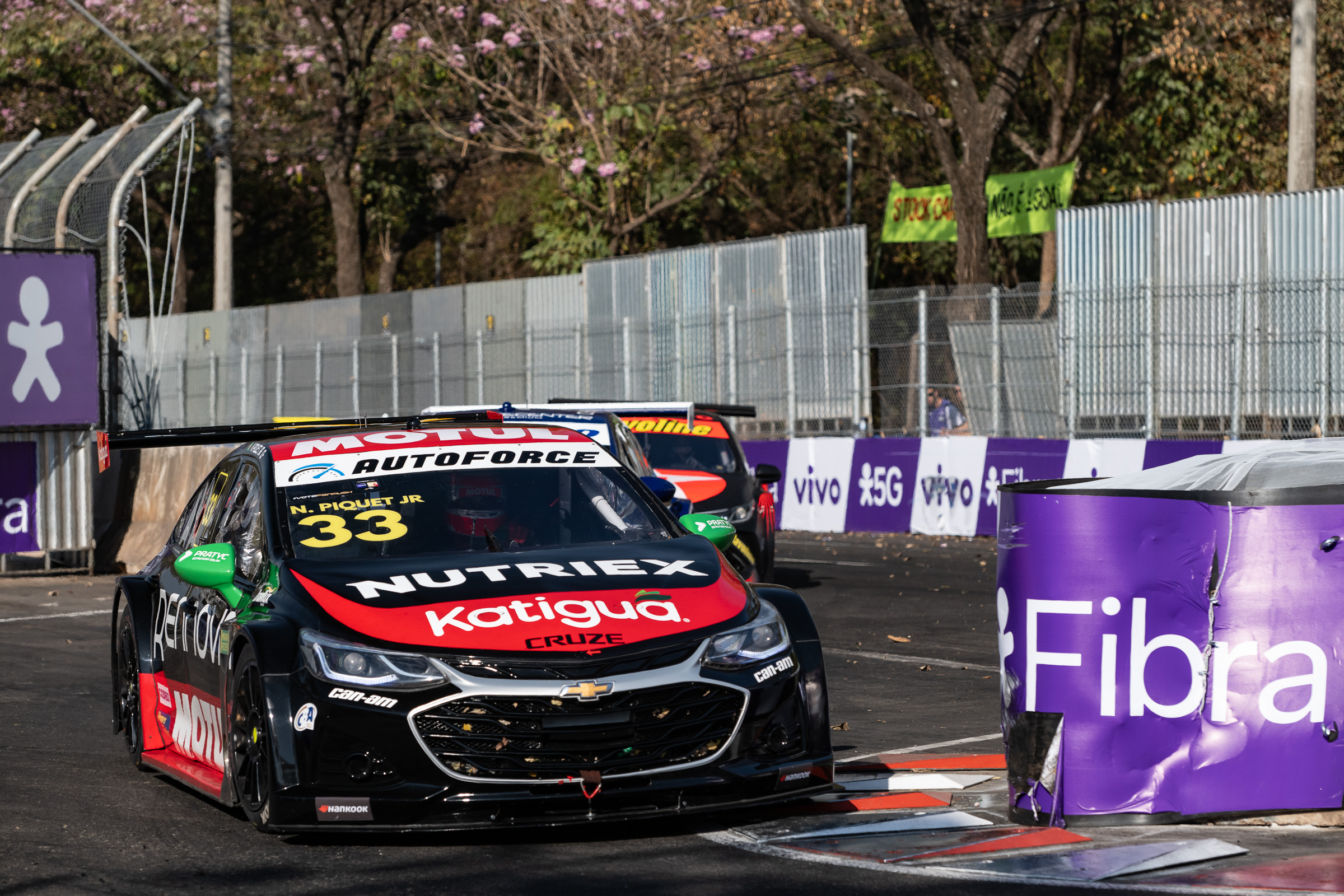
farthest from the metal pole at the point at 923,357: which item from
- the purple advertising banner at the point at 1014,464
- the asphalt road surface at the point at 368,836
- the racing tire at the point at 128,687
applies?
the racing tire at the point at 128,687

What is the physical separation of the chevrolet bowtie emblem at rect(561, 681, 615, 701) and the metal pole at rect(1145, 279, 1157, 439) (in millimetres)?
16526

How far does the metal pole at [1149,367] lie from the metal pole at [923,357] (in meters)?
3.18

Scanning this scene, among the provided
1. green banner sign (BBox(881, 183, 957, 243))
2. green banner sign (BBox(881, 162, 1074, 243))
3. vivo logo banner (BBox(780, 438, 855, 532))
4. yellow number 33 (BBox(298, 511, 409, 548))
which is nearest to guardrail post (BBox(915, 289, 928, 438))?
vivo logo banner (BBox(780, 438, 855, 532))

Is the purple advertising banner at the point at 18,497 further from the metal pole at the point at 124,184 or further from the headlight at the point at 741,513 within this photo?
the headlight at the point at 741,513

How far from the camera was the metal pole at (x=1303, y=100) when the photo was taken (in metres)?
21.3

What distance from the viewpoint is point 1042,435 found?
23.3 metres

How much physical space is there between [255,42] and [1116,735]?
38.1 meters

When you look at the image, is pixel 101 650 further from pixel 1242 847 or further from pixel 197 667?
pixel 1242 847

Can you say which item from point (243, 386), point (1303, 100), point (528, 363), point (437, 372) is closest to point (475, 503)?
point (1303, 100)

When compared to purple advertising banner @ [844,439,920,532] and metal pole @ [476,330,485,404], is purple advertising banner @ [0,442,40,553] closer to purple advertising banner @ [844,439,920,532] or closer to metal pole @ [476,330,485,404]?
purple advertising banner @ [844,439,920,532]

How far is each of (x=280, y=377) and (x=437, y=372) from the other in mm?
4961

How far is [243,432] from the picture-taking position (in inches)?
333

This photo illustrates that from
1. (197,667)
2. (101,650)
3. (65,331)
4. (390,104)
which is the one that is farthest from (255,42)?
(197,667)

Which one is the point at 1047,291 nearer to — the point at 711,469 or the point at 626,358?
the point at 626,358
